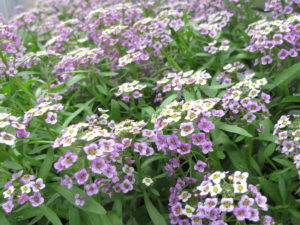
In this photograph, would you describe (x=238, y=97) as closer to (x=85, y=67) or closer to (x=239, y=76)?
(x=239, y=76)

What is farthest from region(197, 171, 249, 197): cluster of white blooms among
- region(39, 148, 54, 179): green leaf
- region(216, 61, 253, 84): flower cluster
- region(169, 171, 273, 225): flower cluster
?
region(216, 61, 253, 84): flower cluster

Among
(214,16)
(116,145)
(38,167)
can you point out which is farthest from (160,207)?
(214,16)

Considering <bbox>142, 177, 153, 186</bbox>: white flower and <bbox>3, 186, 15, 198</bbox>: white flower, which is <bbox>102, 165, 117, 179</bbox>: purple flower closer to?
<bbox>142, 177, 153, 186</bbox>: white flower

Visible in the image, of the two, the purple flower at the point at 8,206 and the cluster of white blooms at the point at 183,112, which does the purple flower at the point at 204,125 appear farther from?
the purple flower at the point at 8,206

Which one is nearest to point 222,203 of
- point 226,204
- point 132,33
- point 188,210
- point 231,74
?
point 226,204

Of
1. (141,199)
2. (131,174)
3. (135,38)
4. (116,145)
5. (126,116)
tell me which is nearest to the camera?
(116,145)

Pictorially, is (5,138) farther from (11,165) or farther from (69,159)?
(69,159)
